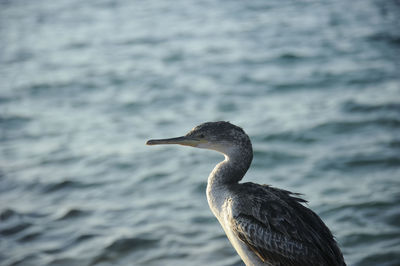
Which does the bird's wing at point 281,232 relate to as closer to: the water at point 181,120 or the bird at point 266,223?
the bird at point 266,223

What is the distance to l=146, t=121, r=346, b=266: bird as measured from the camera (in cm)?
484

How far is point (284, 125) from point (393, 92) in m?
2.30

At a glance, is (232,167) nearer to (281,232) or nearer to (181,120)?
(281,232)

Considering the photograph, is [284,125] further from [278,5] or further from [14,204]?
[278,5]

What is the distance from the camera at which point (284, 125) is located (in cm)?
967

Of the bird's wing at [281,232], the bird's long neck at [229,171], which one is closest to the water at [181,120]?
the bird's long neck at [229,171]

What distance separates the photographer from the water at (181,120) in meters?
7.26

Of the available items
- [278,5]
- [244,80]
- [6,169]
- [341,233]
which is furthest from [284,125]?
[278,5]

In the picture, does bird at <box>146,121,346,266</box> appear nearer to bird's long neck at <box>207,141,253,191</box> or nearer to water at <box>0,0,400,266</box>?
bird's long neck at <box>207,141,253,191</box>

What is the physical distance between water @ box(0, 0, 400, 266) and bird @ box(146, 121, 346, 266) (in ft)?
5.38

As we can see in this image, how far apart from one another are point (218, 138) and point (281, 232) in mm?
1124

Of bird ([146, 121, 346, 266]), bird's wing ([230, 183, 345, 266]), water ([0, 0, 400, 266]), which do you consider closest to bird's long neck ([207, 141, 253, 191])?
bird ([146, 121, 346, 266])

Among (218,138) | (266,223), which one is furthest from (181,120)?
(266,223)

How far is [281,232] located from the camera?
16.1 ft
